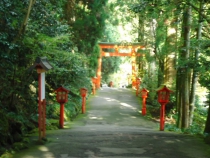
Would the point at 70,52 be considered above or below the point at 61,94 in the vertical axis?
above

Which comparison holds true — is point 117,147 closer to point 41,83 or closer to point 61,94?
point 41,83

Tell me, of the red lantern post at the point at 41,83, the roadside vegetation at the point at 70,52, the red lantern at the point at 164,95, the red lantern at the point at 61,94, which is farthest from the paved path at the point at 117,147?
the red lantern at the point at 164,95

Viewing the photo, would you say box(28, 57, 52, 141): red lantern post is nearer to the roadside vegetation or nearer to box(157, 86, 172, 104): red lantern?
the roadside vegetation

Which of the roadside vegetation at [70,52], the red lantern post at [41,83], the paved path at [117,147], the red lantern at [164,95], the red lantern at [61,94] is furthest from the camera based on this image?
the red lantern at [164,95]

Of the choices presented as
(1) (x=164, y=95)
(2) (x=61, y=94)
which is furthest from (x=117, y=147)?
(1) (x=164, y=95)

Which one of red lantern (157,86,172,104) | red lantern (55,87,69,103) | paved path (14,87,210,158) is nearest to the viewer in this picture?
paved path (14,87,210,158)

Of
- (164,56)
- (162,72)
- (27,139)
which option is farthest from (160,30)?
(27,139)

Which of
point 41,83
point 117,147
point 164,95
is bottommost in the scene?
point 117,147

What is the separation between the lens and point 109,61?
94.9 ft

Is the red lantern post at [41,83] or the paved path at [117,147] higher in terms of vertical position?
the red lantern post at [41,83]

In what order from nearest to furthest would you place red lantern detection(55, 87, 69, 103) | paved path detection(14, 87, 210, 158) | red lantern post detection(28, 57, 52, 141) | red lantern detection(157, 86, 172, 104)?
paved path detection(14, 87, 210, 158)
red lantern post detection(28, 57, 52, 141)
red lantern detection(55, 87, 69, 103)
red lantern detection(157, 86, 172, 104)

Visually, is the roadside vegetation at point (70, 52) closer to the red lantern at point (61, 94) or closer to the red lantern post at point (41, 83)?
the red lantern post at point (41, 83)

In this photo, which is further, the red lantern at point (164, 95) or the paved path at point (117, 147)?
the red lantern at point (164, 95)

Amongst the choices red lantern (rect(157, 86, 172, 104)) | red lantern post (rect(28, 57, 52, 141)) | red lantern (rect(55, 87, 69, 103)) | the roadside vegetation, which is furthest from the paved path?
red lantern (rect(157, 86, 172, 104))
